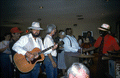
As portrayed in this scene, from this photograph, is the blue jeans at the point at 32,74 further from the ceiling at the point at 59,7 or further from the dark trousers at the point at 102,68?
the ceiling at the point at 59,7

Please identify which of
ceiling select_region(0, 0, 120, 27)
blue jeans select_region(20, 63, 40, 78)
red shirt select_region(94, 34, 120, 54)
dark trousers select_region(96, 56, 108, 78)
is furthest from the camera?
ceiling select_region(0, 0, 120, 27)

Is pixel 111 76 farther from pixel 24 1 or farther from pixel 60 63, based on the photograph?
pixel 24 1

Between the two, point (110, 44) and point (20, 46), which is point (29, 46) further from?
point (110, 44)

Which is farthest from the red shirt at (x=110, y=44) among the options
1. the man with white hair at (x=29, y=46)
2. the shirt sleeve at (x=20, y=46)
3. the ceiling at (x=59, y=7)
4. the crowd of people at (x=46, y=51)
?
the shirt sleeve at (x=20, y=46)

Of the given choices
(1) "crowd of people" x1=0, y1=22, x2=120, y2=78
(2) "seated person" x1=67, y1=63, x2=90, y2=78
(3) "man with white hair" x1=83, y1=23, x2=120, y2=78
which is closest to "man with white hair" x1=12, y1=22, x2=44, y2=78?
(1) "crowd of people" x1=0, y1=22, x2=120, y2=78

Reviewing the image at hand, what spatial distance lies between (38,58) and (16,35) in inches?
42.7

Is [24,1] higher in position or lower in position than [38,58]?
higher

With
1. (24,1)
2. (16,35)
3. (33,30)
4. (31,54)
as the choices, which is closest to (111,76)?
(31,54)

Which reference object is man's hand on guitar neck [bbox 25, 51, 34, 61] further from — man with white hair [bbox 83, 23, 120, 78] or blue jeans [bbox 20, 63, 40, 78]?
man with white hair [bbox 83, 23, 120, 78]

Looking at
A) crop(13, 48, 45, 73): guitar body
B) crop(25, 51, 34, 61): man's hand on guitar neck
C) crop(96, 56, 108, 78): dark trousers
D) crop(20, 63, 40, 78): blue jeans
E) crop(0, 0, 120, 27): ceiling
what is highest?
crop(0, 0, 120, 27): ceiling

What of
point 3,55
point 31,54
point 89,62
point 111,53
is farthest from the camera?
point 89,62

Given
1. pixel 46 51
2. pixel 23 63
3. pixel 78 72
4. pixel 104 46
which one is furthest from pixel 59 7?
pixel 78 72

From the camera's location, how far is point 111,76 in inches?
102

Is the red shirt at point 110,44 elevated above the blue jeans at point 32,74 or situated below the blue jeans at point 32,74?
above
